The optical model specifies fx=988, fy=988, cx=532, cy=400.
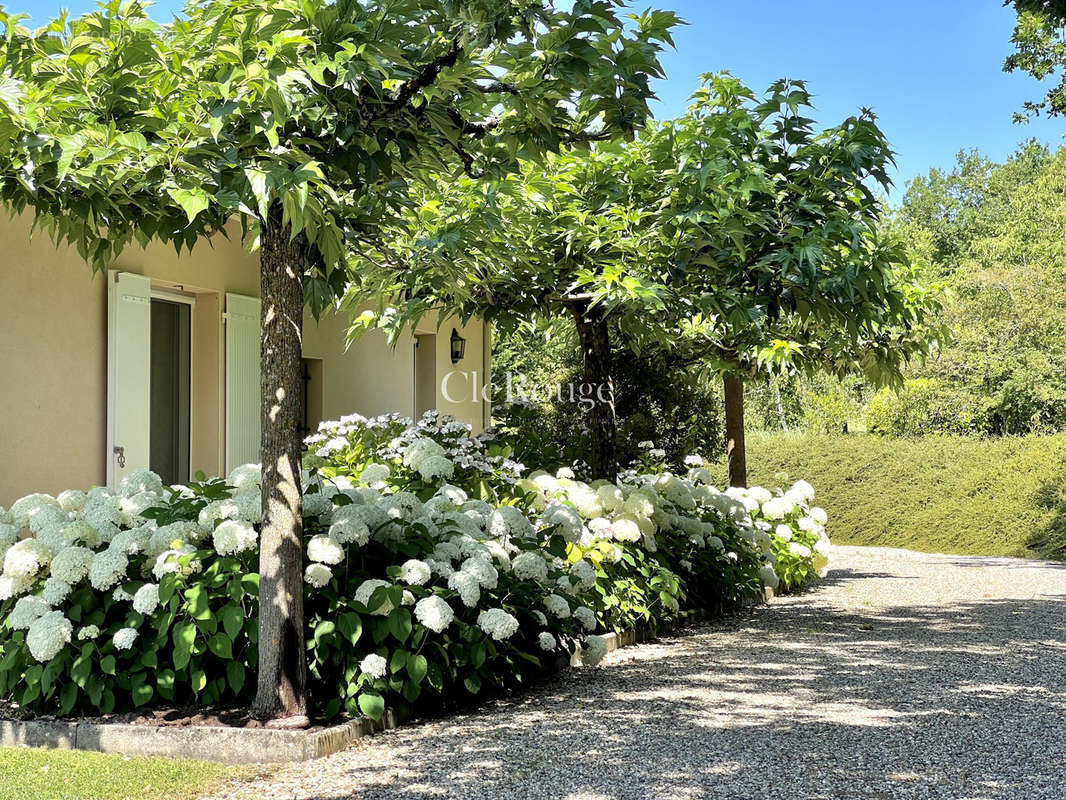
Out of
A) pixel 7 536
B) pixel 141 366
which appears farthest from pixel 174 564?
pixel 141 366

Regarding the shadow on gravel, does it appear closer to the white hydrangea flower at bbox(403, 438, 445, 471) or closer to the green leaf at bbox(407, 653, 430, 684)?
Answer: the green leaf at bbox(407, 653, 430, 684)

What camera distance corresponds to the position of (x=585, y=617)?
5.47 metres

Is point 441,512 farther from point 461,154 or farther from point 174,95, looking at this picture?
point 174,95

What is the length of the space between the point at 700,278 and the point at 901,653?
279 centimetres

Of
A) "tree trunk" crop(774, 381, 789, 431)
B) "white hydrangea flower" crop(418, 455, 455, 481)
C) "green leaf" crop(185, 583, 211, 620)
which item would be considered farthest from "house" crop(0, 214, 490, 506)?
"tree trunk" crop(774, 381, 789, 431)

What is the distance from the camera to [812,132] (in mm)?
6098

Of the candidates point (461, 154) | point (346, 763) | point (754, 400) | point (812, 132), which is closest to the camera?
point (346, 763)

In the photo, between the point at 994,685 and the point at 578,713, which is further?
the point at 994,685

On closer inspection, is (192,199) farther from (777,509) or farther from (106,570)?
(777,509)

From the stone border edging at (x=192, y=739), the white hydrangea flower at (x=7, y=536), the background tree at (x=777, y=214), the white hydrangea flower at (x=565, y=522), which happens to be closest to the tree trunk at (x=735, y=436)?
the background tree at (x=777, y=214)

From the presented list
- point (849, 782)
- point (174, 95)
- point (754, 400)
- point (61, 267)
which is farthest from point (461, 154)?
point (754, 400)

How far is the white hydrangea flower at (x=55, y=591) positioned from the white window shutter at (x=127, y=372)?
334 centimetres

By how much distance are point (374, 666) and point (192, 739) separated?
2.52ft

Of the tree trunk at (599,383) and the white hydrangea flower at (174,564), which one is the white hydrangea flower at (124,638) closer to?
the white hydrangea flower at (174,564)
